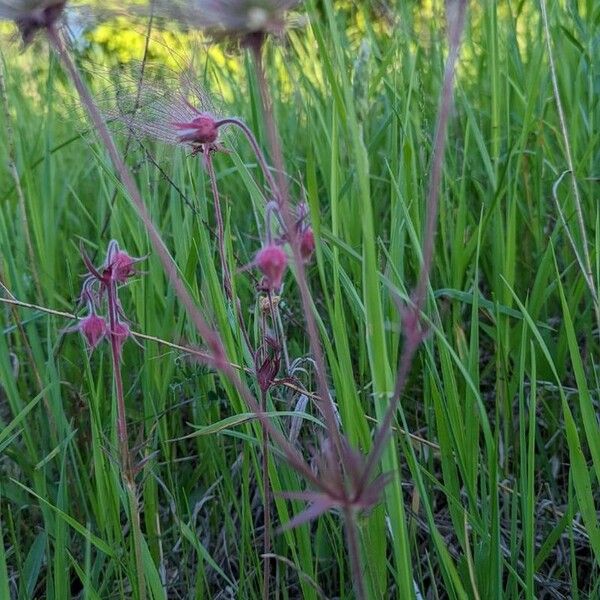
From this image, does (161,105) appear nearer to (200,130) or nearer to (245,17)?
(200,130)

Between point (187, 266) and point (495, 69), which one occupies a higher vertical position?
point (495, 69)

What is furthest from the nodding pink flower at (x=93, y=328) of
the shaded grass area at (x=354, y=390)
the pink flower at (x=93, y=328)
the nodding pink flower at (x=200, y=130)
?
the nodding pink flower at (x=200, y=130)

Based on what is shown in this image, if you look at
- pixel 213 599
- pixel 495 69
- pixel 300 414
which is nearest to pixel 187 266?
pixel 300 414

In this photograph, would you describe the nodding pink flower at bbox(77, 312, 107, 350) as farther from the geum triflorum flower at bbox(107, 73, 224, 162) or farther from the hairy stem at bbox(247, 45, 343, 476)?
the hairy stem at bbox(247, 45, 343, 476)

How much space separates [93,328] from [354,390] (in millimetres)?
275

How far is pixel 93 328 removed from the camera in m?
0.87

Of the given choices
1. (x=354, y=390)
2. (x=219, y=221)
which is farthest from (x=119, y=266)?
(x=354, y=390)

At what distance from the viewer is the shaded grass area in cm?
90

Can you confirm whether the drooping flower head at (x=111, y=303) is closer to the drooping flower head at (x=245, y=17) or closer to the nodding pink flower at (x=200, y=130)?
the nodding pink flower at (x=200, y=130)

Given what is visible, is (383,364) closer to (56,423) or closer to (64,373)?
(56,423)

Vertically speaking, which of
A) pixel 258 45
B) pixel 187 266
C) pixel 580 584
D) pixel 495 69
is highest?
pixel 258 45

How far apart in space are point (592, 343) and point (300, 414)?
0.60 m

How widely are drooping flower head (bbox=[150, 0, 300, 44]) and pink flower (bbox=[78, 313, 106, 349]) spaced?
0.36m

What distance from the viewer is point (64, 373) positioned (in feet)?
4.92
